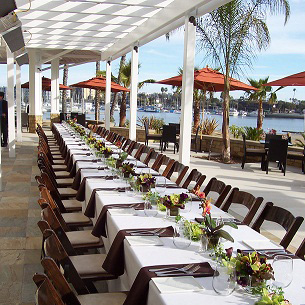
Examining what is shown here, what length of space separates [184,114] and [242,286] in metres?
5.05

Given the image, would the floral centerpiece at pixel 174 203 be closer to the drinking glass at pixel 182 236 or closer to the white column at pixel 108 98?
the drinking glass at pixel 182 236

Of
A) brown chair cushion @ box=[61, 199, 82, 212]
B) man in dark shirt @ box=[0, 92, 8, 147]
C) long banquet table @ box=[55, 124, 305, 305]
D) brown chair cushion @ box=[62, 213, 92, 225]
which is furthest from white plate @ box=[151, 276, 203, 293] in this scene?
man in dark shirt @ box=[0, 92, 8, 147]

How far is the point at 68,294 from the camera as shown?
7.10 ft

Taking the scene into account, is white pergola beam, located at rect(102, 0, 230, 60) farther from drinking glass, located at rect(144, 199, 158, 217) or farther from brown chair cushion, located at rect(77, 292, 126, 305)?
brown chair cushion, located at rect(77, 292, 126, 305)

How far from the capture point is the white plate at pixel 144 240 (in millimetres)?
2621

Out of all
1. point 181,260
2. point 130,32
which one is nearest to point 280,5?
point 130,32

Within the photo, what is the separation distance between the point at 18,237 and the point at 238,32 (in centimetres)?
709

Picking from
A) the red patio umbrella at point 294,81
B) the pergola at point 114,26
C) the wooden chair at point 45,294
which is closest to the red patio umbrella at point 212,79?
the pergola at point 114,26

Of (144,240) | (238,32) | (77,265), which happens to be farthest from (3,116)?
(144,240)

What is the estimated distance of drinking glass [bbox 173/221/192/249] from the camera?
2.60 meters

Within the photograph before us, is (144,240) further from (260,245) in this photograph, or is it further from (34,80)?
(34,80)

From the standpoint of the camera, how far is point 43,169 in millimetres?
4594

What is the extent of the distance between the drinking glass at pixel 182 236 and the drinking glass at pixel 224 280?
2.01 ft

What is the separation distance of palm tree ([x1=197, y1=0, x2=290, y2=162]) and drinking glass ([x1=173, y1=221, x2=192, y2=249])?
25.4 feet
